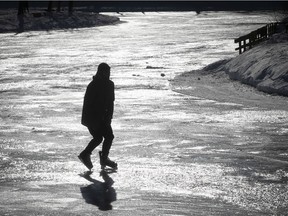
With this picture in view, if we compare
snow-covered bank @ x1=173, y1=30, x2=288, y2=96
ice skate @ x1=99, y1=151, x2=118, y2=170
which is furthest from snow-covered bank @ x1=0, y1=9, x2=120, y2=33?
ice skate @ x1=99, y1=151, x2=118, y2=170

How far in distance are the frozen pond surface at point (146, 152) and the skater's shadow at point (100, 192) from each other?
0.01m

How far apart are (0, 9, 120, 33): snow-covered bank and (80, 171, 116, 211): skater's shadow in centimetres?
4859

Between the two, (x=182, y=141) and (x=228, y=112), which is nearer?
(x=182, y=141)

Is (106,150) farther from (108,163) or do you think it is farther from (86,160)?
(86,160)

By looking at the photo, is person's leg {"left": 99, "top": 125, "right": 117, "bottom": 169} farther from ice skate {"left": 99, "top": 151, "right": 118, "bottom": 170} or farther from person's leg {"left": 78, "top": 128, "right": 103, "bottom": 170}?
person's leg {"left": 78, "top": 128, "right": 103, "bottom": 170}

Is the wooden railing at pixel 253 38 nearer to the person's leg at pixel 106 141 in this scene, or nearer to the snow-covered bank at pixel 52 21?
the person's leg at pixel 106 141

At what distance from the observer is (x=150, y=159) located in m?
9.99

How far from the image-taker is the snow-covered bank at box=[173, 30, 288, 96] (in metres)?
18.6

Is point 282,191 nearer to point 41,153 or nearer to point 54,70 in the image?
point 41,153

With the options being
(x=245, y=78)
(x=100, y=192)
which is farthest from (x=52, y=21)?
(x=100, y=192)

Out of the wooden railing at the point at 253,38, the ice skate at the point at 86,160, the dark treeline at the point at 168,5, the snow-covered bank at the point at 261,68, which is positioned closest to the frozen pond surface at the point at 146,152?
the ice skate at the point at 86,160

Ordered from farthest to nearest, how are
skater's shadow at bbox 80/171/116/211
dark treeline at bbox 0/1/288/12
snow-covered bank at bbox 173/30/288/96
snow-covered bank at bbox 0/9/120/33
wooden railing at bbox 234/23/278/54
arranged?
1. dark treeline at bbox 0/1/288/12
2. snow-covered bank at bbox 0/9/120/33
3. wooden railing at bbox 234/23/278/54
4. snow-covered bank at bbox 173/30/288/96
5. skater's shadow at bbox 80/171/116/211

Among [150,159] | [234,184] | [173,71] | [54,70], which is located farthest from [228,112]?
[54,70]

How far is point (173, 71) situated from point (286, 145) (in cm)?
1375
